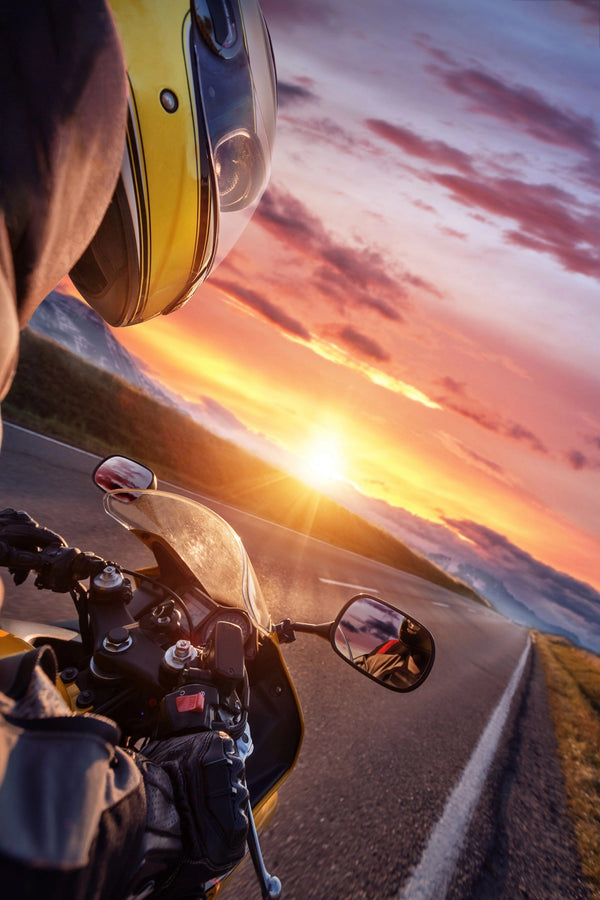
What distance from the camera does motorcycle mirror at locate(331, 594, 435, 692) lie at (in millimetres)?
1678

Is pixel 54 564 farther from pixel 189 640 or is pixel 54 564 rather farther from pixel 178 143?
pixel 178 143

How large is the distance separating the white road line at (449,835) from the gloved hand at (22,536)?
2.42 meters

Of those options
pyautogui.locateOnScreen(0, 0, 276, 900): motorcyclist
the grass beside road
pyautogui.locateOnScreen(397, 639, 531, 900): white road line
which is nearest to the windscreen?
pyautogui.locateOnScreen(0, 0, 276, 900): motorcyclist

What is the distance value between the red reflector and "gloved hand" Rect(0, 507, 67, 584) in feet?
2.05

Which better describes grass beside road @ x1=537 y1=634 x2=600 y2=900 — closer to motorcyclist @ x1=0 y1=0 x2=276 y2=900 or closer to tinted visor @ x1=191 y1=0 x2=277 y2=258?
motorcyclist @ x1=0 y1=0 x2=276 y2=900

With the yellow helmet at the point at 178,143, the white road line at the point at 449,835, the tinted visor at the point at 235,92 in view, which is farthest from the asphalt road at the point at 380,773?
the tinted visor at the point at 235,92

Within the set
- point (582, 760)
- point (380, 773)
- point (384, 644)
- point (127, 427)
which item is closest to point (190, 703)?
point (384, 644)

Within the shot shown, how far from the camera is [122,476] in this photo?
1.77 m

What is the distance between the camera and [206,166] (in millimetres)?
1408

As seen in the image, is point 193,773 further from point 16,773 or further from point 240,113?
point 240,113

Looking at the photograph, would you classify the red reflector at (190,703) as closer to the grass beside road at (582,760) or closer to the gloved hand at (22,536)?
the gloved hand at (22,536)

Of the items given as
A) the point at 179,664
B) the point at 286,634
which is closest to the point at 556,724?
the point at 286,634

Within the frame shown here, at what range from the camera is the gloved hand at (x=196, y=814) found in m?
0.85

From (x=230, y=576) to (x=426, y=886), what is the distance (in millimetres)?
2200
